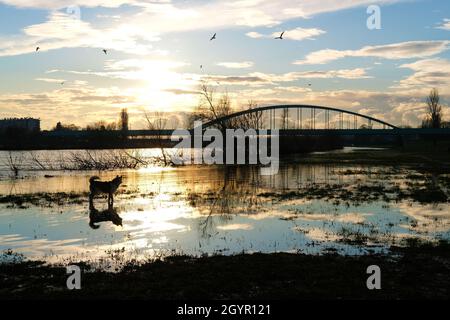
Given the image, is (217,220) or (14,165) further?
(14,165)

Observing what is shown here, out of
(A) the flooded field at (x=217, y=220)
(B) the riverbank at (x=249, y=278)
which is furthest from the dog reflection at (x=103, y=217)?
(B) the riverbank at (x=249, y=278)

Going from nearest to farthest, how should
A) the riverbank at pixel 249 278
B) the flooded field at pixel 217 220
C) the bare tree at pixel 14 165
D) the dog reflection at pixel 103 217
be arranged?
the riverbank at pixel 249 278, the flooded field at pixel 217 220, the dog reflection at pixel 103 217, the bare tree at pixel 14 165

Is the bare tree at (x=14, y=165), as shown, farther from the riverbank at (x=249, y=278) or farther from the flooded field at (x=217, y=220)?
the riverbank at (x=249, y=278)

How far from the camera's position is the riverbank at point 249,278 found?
30.3 feet

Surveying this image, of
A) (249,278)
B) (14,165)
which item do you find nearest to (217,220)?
(249,278)

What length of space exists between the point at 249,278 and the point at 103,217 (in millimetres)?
10507

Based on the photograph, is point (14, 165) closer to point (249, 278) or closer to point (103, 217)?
point (103, 217)

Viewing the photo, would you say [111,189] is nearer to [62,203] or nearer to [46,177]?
[62,203]

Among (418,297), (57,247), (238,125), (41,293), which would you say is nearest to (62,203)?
(57,247)

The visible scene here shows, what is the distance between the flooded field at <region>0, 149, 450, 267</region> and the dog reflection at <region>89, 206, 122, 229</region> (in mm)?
43

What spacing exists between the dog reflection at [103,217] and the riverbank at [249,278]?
6.04m

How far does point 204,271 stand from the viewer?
35.4 feet

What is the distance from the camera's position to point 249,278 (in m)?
10.3

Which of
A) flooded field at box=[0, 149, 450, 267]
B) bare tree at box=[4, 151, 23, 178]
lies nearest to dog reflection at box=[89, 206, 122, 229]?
flooded field at box=[0, 149, 450, 267]
